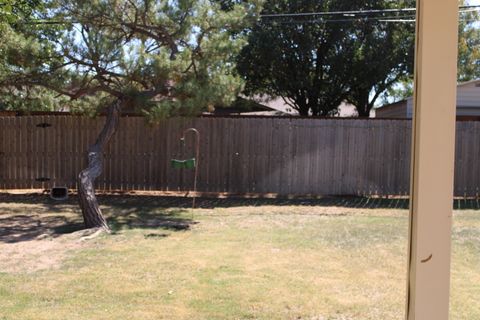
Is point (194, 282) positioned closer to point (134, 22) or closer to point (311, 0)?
point (134, 22)

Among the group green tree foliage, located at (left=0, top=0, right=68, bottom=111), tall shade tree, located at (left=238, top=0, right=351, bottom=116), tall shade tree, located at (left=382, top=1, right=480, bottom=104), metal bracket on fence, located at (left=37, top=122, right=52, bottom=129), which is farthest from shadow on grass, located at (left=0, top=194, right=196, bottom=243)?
tall shade tree, located at (left=382, top=1, right=480, bottom=104)

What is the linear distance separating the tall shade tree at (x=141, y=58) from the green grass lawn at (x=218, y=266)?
205 centimetres

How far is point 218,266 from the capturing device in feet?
21.8

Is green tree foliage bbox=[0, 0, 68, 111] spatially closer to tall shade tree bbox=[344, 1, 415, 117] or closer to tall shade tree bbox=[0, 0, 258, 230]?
tall shade tree bbox=[0, 0, 258, 230]

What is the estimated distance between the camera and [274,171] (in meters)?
13.4

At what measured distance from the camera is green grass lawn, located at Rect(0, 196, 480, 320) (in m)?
5.02

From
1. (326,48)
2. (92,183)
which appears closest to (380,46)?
(326,48)

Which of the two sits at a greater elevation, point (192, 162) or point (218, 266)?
point (192, 162)

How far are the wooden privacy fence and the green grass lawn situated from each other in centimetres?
236

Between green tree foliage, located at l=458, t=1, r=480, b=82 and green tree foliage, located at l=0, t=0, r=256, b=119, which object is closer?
green tree foliage, located at l=0, t=0, r=256, b=119

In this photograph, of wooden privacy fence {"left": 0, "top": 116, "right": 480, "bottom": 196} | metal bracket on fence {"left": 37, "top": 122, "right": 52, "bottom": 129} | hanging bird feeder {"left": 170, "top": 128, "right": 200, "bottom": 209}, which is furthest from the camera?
metal bracket on fence {"left": 37, "top": 122, "right": 52, "bottom": 129}

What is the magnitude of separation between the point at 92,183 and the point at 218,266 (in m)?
3.97

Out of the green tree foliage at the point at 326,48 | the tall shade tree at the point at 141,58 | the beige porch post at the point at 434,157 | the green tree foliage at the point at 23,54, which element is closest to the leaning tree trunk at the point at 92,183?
the tall shade tree at the point at 141,58

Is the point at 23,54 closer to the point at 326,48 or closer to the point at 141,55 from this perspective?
the point at 141,55
